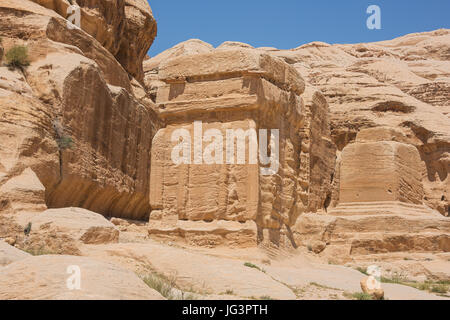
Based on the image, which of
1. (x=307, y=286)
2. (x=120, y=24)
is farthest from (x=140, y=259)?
(x=120, y=24)

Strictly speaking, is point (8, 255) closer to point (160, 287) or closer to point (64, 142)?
point (160, 287)

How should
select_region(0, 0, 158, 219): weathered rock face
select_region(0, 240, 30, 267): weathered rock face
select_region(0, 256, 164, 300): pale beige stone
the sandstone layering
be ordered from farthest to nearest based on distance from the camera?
select_region(0, 0, 158, 219): weathered rock face → the sandstone layering → select_region(0, 240, 30, 267): weathered rock face → select_region(0, 256, 164, 300): pale beige stone

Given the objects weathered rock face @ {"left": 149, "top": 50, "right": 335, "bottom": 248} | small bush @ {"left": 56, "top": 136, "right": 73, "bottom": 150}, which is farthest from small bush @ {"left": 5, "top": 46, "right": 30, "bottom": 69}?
weathered rock face @ {"left": 149, "top": 50, "right": 335, "bottom": 248}

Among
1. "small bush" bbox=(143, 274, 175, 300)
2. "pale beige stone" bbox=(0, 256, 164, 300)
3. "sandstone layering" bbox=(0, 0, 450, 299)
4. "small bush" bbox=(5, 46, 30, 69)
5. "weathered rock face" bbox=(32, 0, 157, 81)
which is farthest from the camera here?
"weathered rock face" bbox=(32, 0, 157, 81)

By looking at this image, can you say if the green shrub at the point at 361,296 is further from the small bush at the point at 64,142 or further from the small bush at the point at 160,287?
the small bush at the point at 64,142

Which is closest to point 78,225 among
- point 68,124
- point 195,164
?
point 195,164

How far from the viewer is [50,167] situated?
1256 centimetres

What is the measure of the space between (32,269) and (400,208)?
14.1 metres

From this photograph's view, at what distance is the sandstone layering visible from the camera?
10703 millimetres

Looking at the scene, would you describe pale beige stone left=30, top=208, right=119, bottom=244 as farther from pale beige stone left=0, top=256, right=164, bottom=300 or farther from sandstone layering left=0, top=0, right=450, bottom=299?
pale beige stone left=0, top=256, right=164, bottom=300

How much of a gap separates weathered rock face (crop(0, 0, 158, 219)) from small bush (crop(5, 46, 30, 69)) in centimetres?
20

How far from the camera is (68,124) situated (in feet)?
45.3

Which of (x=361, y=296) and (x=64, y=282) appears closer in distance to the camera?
(x=64, y=282)

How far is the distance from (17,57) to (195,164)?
5.66m
